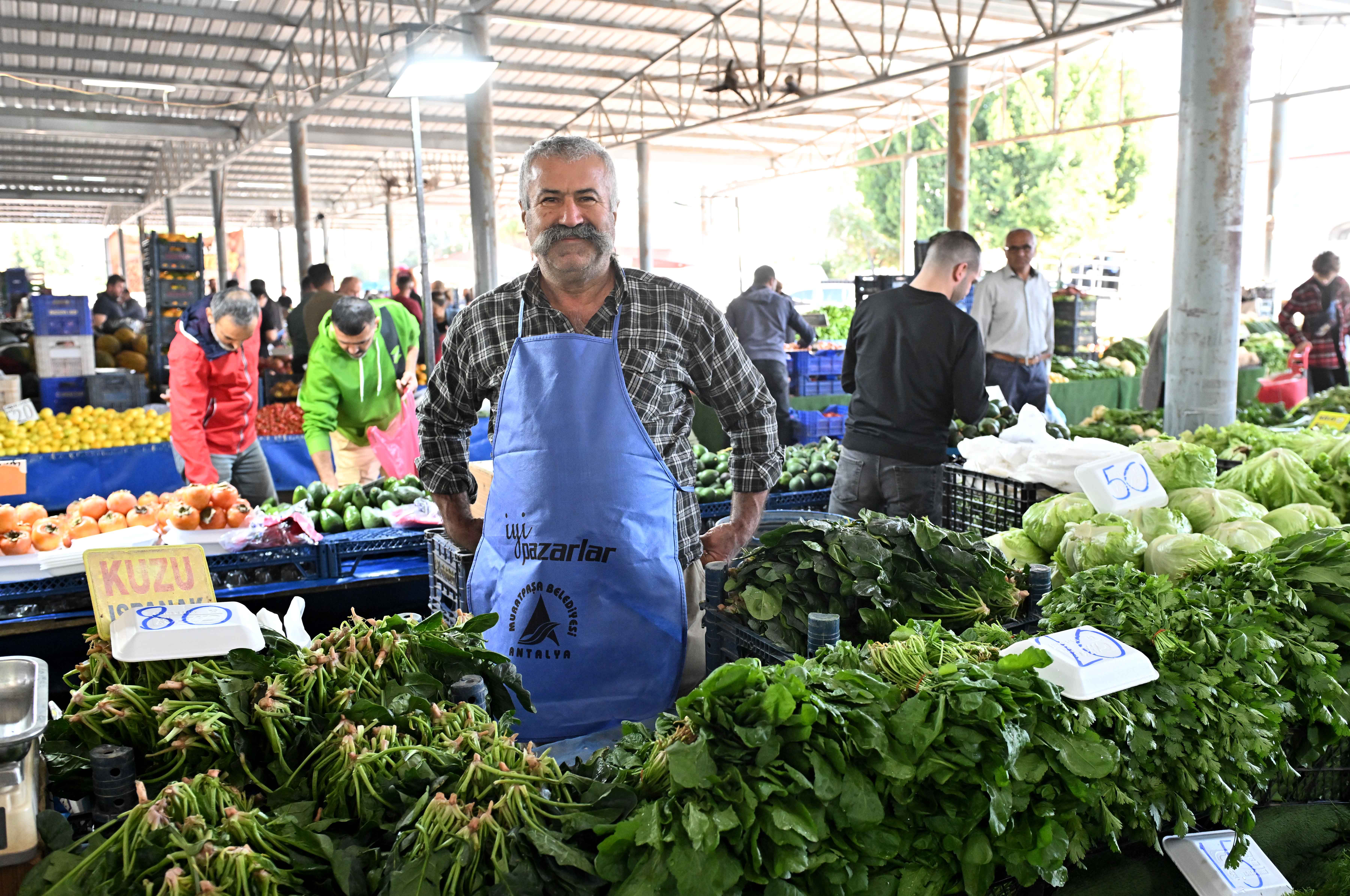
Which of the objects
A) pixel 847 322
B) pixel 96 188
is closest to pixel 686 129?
pixel 847 322

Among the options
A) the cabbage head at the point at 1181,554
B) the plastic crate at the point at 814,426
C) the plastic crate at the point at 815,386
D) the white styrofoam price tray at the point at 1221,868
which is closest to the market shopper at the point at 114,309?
the plastic crate at the point at 814,426

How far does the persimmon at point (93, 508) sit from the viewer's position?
3.65 meters

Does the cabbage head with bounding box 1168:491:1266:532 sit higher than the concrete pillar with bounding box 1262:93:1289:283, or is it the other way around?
the concrete pillar with bounding box 1262:93:1289:283

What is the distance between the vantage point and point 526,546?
2188 millimetres

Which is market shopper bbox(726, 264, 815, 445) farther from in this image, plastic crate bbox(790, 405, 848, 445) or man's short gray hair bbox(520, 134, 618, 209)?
man's short gray hair bbox(520, 134, 618, 209)

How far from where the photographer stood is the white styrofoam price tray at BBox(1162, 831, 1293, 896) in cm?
143

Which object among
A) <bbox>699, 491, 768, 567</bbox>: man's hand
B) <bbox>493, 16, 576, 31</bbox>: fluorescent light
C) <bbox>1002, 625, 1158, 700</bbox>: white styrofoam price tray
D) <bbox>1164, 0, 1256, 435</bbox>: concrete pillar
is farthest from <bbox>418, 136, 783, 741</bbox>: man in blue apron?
<bbox>493, 16, 576, 31</bbox>: fluorescent light

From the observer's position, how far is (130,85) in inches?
503

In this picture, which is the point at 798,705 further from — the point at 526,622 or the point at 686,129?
the point at 686,129

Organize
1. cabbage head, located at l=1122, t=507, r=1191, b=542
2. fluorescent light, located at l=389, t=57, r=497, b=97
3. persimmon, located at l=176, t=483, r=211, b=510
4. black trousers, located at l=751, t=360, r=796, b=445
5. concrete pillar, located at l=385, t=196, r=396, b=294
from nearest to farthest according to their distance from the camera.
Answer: cabbage head, located at l=1122, t=507, r=1191, b=542 → persimmon, located at l=176, t=483, r=211, b=510 → fluorescent light, located at l=389, t=57, r=497, b=97 → black trousers, located at l=751, t=360, r=796, b=445 → concrete pillar, located at l=385, t=196, r=396, b=294

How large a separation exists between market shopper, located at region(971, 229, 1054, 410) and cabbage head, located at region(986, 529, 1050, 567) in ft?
12.9

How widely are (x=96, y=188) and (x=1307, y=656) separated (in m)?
31.5

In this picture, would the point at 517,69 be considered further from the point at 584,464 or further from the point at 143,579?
the point at 143,579

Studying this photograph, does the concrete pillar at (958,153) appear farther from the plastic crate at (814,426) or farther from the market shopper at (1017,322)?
the market shopper at (1017,322)
